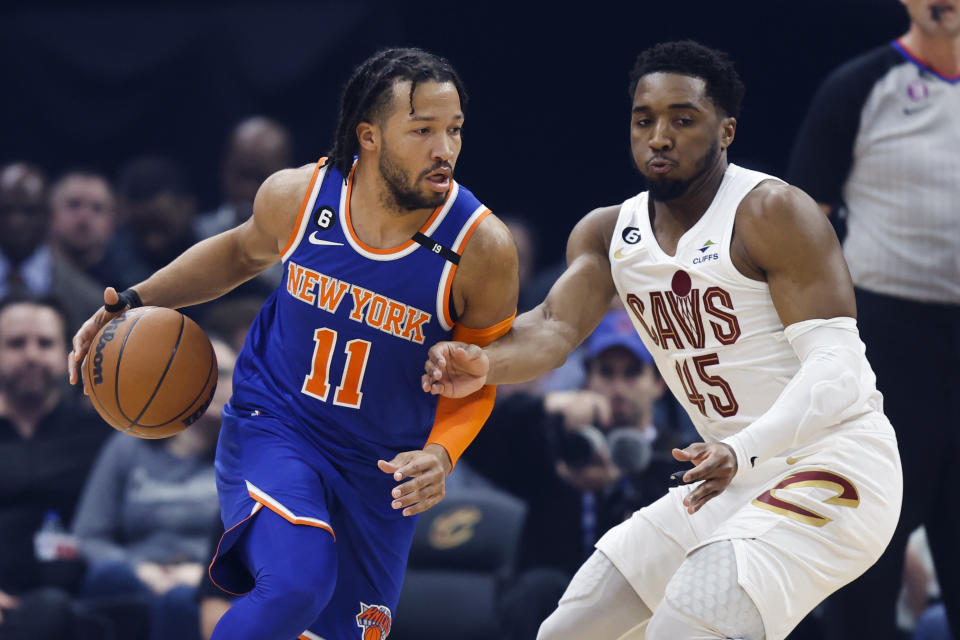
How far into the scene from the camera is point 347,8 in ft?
31.7

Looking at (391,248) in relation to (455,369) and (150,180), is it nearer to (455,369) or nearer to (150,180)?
(455,369)

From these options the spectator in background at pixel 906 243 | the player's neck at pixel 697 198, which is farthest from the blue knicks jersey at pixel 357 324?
the spectator in background at pixel 906 243

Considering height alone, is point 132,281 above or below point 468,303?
below

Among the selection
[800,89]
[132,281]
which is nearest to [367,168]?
[132,281]

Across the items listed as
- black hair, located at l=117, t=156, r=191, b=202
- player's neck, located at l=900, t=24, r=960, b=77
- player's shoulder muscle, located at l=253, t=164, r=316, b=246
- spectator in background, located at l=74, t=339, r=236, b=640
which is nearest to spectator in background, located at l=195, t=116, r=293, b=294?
black hair, located at l=117, t=156, r=191, b=202

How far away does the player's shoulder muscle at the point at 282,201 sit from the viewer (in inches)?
168

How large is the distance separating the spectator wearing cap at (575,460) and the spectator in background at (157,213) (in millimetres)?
2939

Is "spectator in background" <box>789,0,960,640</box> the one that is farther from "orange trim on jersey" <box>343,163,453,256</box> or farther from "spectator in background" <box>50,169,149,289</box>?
"spectator in background" <box>50,169,149,289</box>

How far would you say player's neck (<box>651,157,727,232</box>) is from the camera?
4023 mm

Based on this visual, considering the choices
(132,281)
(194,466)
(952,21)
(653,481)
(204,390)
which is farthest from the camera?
(132,281)

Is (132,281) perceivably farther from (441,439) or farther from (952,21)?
(952,21)

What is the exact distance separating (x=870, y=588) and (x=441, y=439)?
69.8 inches

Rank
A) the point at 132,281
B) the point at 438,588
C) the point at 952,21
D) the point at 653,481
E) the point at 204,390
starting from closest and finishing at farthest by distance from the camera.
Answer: the point at 204,390
the point at 952,21
the point at 653,481
the point at 438,588
the point at 132,281

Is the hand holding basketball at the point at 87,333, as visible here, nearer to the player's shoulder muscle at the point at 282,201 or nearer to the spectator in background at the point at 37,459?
the player's shoulder muscle at the point at 282,201
